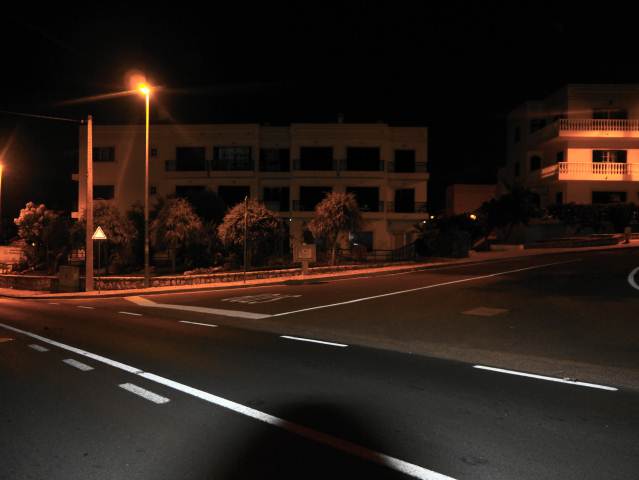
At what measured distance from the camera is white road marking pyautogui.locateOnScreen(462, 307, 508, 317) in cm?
1281

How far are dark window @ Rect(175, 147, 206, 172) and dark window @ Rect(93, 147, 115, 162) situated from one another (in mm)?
5176

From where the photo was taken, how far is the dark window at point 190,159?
1679 inches

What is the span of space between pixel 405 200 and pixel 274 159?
11033 mm

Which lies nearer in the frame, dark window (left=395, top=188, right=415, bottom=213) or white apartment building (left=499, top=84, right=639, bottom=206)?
white apartment building (left=499, top=84, right=639, bottom=206)

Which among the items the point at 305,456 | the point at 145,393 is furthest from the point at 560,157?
the point at 305,456

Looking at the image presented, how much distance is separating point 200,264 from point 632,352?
25304mm

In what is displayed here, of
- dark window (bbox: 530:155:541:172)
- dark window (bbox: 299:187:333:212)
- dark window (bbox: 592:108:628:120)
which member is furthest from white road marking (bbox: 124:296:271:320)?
dark window (bbox: 530:155:541:172)

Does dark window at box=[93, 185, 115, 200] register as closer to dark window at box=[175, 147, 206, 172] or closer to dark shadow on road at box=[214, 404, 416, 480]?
dark window at box=[175, 147, 206, 172]

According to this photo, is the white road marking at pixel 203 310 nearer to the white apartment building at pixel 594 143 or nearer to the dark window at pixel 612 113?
the white apartment building at pixel 594 143

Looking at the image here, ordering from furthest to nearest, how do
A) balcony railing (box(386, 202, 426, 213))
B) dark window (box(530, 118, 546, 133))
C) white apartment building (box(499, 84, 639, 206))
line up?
dark window (box(530, 118, 546, 133))
balcony railing (box(386, 202, 426, 213))
white apartment building (box(499, 84, 639, 206))

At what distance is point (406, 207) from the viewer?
41.9 metres

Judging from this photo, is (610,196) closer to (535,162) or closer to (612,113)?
(612,113)

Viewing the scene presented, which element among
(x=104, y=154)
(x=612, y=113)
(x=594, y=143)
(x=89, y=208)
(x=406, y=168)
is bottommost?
(x=89, y=208)

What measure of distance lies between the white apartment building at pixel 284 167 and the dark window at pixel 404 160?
0.26 feet
